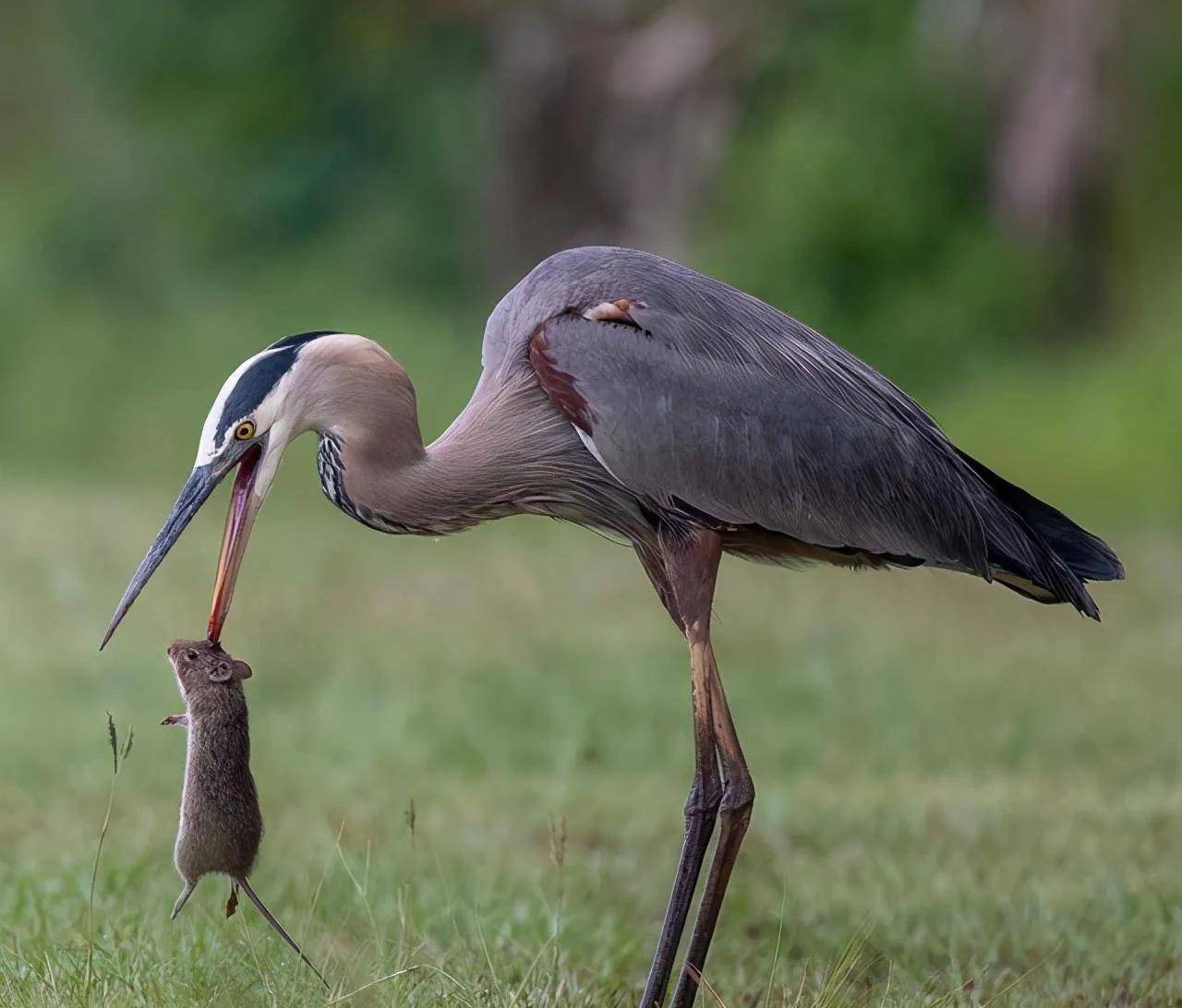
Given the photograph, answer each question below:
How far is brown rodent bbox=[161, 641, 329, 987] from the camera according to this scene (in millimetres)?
4094

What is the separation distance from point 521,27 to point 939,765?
12238mm

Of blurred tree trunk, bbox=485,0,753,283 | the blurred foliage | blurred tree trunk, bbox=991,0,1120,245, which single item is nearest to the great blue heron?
the blurred foliage

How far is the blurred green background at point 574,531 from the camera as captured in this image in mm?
5469

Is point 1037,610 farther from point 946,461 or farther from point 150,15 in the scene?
point 150,15

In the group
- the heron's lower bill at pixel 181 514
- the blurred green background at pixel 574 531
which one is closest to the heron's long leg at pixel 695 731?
the blurred green background at pixel 574 531

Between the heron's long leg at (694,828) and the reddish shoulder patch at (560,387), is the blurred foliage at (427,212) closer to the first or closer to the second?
the heron's long leg at (694,828)

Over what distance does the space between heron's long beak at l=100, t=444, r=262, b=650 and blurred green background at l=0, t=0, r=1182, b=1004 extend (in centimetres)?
77

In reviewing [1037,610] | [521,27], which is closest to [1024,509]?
[1037,610]

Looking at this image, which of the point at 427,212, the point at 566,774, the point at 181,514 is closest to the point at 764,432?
the point at 181,514

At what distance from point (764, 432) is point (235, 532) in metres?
1.23

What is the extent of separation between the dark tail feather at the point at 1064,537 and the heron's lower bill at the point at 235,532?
5.89 feet

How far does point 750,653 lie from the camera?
30.5 feet

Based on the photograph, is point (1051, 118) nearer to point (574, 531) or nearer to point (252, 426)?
point (574, 531)

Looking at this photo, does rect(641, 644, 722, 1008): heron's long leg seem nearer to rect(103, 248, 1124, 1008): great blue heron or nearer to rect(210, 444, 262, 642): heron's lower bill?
rect(103, 248, 1124, 1008): great blue heron
